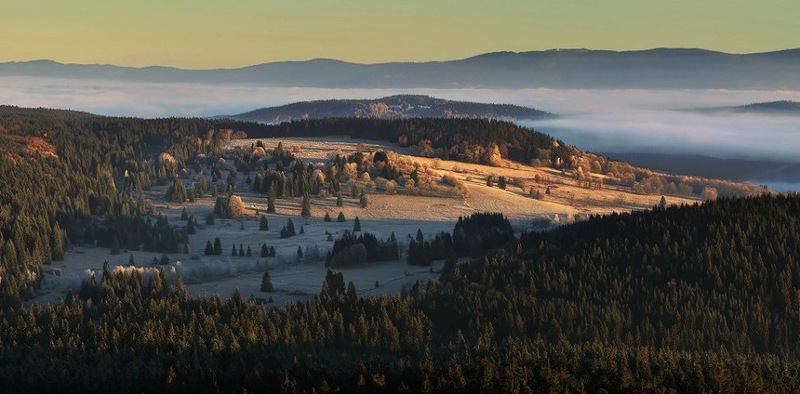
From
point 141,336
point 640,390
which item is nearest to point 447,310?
point 141,336

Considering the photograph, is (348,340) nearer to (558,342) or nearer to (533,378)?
(558,342)

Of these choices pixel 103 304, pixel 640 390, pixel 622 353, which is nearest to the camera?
pixel 640 390

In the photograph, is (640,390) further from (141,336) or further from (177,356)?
(141,336)

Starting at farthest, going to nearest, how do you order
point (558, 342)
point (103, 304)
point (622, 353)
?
point (103, 304) < point (558, 342) < point (622, 353)

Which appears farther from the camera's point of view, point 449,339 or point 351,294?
point 351,294

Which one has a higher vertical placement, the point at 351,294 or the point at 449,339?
the point at 351,294

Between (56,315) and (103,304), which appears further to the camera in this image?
(103,304)

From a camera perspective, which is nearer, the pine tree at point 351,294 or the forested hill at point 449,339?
the forested hill at point 449,339

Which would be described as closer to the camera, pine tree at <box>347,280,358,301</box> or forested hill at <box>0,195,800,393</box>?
forested hill at <box>0,195,800,393</box>
